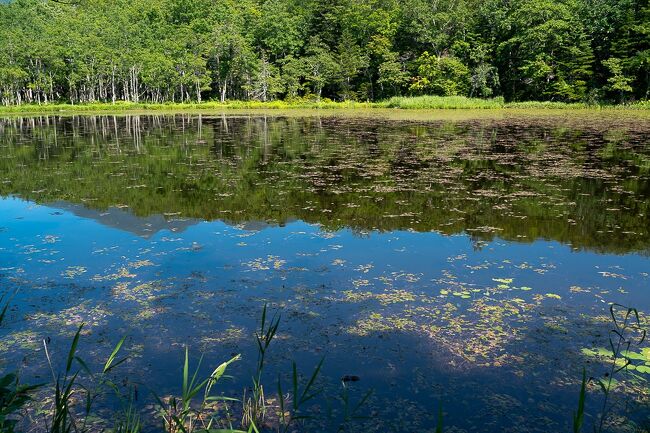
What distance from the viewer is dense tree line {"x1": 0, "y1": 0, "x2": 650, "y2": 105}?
41156 mm

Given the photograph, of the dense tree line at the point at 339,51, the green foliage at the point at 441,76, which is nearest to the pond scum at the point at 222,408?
the dense tree line at the point at 339,51

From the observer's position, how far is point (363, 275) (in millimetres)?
5500

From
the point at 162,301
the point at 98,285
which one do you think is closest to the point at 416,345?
the point at 162,301

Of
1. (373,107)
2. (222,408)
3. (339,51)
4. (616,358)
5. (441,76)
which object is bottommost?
(222,408)

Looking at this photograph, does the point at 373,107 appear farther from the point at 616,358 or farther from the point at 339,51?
the point at 616,358

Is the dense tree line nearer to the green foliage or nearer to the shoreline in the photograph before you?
the green foliage

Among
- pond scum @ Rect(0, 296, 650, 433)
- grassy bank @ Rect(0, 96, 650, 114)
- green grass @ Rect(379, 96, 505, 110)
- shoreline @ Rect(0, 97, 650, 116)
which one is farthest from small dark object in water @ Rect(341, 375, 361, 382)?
green grass @ Rect(379, 96, 505, 110)

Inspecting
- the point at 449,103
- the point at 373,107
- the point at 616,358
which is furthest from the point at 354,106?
the point at 616,358

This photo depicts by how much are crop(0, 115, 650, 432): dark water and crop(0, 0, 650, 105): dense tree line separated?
34.3 meters

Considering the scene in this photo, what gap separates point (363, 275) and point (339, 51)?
52.8 m

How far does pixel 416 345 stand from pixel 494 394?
0.78m

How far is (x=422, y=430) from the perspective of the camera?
2.99 m

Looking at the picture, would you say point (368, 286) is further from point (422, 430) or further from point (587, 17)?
point (587, 17)

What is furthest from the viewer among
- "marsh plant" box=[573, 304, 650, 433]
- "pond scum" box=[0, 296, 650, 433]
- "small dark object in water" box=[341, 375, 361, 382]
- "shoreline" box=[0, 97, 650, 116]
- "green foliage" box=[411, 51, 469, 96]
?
"green foliage" box=[411, 51, 469, 96]
